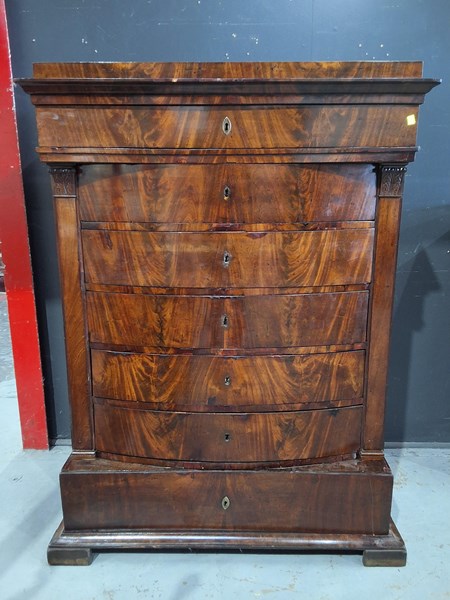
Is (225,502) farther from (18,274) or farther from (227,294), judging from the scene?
(18,274)

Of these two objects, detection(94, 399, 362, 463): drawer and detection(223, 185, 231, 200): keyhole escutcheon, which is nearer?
detection(223, 185, 231, 200): keyhole escutcheon

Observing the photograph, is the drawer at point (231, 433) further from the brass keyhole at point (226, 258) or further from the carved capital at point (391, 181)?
the carved capital at point (391, 181)

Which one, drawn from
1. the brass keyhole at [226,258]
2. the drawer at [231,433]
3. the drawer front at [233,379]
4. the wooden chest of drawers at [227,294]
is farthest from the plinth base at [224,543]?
the brass keyhole at [226,258]

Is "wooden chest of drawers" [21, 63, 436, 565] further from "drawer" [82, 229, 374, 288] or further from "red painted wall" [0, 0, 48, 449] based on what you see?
"red painted wall" [0, 0, 48, 449]

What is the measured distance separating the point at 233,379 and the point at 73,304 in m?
0.58

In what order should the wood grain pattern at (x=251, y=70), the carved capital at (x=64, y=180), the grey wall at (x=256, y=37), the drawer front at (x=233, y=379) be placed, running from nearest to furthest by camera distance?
1. the wood grain pattern at (x=251, y=70)
2. the carved capital at (x=64, y=180)
3. the drawer front at (x=233, y=379)
4. the grey wall at (x=256, y=37)

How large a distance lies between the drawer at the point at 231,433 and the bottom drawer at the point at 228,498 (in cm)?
5

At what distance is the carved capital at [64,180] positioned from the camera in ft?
5.33

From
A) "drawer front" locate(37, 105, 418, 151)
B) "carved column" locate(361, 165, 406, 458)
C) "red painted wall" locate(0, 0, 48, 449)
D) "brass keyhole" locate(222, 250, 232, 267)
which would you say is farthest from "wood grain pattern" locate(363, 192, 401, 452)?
"red painted wall" locate(0, 0, 48, 449)

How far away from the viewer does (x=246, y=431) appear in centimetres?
178

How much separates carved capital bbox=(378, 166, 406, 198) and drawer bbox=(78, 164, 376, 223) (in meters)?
0.03

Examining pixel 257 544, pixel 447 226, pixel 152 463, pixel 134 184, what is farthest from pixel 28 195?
pixel 447 226

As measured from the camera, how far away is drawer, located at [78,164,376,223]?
5.24ft

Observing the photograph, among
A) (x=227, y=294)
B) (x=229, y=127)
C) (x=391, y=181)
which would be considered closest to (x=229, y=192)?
(x=229, y=127)
